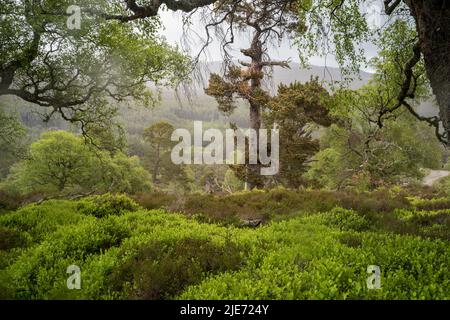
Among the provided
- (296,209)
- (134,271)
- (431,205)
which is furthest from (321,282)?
(431,205)

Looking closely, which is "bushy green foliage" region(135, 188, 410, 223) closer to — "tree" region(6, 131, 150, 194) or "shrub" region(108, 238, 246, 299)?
"shrub" region(108, 238, 246, 299)

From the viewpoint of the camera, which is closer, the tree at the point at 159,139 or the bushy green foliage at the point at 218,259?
the bushy green foliage at the point at 218,259

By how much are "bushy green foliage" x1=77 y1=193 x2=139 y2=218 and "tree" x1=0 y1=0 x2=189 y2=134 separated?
4646mm

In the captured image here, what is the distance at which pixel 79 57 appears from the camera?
12.4 m

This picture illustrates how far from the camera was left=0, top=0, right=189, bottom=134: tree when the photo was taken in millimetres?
10805

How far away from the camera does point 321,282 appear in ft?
16.5

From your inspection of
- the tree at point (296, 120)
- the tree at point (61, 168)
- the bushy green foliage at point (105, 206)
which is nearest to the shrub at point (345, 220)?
the bushy green foliage at point (105, 206)

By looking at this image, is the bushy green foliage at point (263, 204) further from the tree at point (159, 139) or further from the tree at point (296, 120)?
the tree at point (159, 139)

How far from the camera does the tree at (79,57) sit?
1080cm

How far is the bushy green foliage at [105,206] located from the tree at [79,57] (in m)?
4.65

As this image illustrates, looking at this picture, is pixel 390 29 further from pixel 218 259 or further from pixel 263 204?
pixel 218 259

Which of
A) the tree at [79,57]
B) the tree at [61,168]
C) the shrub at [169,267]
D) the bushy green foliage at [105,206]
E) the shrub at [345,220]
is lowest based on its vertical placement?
the shrub at [169,267]

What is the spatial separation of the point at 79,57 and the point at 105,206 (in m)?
5.98

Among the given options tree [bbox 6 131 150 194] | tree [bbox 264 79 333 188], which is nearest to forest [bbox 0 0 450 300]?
tree [bbox 264 79 333 188]
